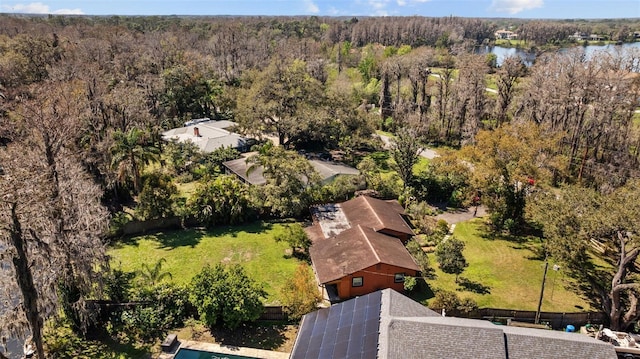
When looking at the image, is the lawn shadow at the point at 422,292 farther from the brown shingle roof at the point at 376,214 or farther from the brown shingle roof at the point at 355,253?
the brown shingle roof at the point at 376,214

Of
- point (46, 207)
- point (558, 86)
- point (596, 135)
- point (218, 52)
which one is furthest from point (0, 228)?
point (218, 52)

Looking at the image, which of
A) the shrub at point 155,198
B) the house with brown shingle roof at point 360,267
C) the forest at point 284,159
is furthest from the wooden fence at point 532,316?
the shrub at point 155,198

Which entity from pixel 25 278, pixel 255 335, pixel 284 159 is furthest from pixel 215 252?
pixel 25 278

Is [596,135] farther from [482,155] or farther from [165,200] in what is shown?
[165,200]

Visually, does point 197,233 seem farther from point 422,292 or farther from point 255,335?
point 422,292

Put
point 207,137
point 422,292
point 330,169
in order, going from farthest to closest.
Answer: point 207,137
point 330,169
point 422,292

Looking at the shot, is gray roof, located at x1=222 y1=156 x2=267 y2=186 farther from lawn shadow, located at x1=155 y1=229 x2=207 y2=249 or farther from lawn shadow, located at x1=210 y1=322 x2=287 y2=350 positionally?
lawn shadow, located at x1=210 y1=322 x2=287 y2=350
